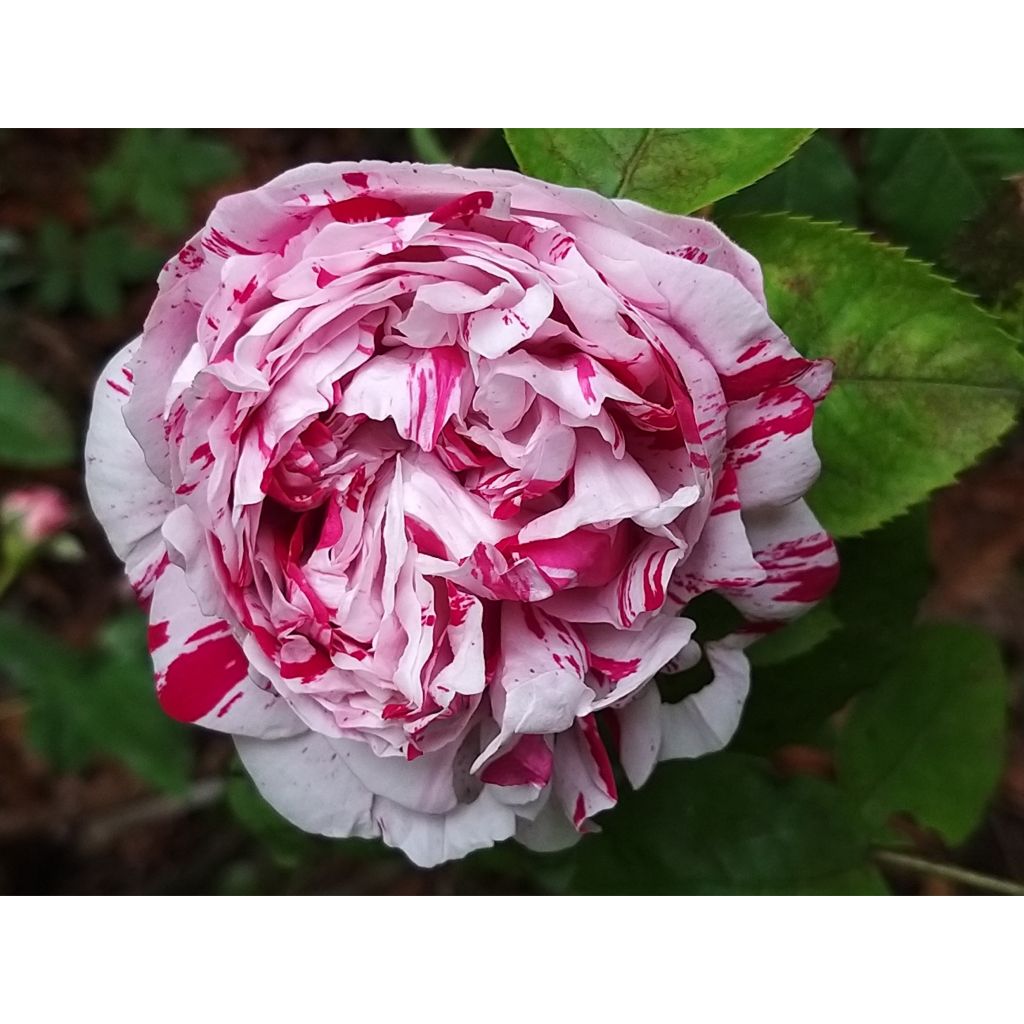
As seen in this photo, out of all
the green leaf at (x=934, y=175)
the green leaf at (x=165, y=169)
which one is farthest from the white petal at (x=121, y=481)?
the green leaf at (x=165, y=169)

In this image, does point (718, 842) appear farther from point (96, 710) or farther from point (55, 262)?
point (55, 262)

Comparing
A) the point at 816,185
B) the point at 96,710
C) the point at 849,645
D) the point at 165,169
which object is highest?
the point at 816,185

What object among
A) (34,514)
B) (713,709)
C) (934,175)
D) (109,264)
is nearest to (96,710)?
(34,514)

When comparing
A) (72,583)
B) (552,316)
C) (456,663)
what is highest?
(552,316)

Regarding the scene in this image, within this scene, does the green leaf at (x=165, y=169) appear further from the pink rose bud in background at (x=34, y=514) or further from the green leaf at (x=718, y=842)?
the green leaf at (x=718, y=842)

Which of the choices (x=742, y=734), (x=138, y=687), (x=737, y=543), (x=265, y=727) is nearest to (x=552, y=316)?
(x=737, y=543)

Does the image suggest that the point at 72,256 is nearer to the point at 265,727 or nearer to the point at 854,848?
the point at 265,727
